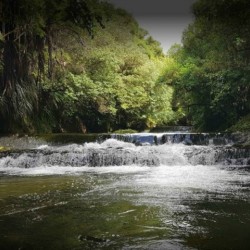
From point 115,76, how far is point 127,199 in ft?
56.3

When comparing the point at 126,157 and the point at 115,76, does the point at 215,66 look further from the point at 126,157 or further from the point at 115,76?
the point at 126,157

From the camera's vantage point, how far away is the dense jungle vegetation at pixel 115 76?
16297 mm

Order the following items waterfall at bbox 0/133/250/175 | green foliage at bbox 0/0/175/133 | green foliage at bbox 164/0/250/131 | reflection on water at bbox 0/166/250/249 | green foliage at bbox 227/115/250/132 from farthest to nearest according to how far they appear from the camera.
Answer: green foliage at bbox 227/115/250/132 → green foliage at bbox 164/0/250/131 → green foliage at bbox 0/0/175/133 → waterfall at bbox 0/133/250/175 → reflection on water at bbox 0/166/250/249

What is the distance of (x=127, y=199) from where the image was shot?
7.09 metres

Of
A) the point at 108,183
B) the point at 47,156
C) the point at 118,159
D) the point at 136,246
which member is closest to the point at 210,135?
the point at 118,159

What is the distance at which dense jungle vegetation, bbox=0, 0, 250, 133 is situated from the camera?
16.3m

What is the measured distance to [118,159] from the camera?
13.8m

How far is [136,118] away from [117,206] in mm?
18895

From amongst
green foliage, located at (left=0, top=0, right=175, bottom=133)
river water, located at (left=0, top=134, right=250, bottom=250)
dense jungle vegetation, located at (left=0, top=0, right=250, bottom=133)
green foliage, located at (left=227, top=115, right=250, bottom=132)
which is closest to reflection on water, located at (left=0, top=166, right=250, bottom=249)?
river water, located at (left=0, top=134, right=250, bottom=250)

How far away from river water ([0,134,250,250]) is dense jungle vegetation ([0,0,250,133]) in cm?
474

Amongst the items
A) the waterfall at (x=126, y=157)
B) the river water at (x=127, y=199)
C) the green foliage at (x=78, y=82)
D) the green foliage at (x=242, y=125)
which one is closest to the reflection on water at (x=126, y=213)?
the river water at (x=127, y=199)

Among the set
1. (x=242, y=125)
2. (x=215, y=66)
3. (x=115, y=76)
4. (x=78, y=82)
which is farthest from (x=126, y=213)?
(x=115, y=76)

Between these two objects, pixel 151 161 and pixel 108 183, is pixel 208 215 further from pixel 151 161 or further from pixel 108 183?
pixel 151 161

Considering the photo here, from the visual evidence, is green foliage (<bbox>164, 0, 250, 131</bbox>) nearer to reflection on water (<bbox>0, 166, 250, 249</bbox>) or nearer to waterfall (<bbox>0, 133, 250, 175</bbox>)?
waterfall (<bbox>0, 133, 250, 175</bbox>)
